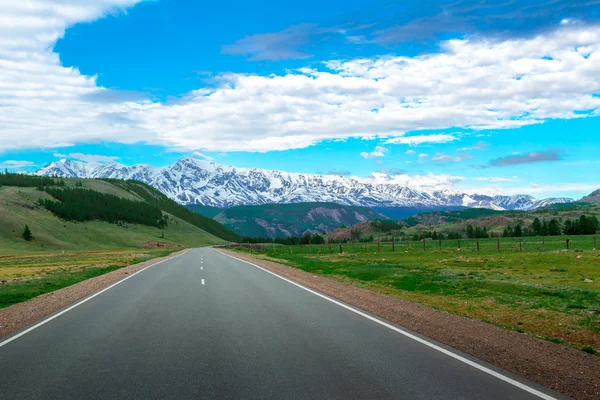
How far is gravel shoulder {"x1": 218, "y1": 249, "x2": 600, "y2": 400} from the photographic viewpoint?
7445 mm

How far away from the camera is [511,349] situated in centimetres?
948

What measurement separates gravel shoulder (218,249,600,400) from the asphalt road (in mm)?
673

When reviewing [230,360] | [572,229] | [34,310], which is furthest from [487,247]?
[572,229]

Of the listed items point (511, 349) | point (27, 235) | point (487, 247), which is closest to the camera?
point (511, 349)

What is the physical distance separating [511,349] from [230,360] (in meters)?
5.40

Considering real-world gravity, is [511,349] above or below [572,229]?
below

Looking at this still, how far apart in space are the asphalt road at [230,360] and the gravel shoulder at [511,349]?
2.21 ft

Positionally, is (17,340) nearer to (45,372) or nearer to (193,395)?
(45,372)

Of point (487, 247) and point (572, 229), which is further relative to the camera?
point (572, 229)

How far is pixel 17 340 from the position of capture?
34.8ft

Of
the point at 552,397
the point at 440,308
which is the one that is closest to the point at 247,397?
the point at 552,397

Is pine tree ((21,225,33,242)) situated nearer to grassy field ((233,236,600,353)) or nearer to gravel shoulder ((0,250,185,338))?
grassy field ((233,236,600,353))

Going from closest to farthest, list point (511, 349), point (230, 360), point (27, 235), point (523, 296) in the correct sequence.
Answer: point (230, 360), point (511, 349), point (523, 296), point (27, 235)

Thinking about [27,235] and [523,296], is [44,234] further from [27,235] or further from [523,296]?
[523,296]
